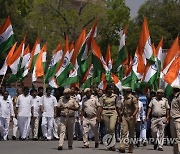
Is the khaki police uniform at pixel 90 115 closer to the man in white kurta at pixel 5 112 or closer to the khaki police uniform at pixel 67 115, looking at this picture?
the khaki police uniform at pixel 67 115

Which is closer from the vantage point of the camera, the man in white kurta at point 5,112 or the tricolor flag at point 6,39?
the man in white kurta at point 5,112

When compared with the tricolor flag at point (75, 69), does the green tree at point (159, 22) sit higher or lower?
higher

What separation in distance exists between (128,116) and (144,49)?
544 cm

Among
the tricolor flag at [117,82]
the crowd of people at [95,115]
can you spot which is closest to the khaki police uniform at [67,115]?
the crowd of people at [95,115]

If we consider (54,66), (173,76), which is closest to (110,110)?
Answer: (173,76)

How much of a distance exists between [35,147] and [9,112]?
362cm

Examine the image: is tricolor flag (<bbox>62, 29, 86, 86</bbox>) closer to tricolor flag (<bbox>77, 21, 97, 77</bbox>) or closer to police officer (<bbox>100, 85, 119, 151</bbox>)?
tricolor flag (<bbox>77, 21, 97, 77</bbox>)

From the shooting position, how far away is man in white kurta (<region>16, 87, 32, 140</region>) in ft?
73.6

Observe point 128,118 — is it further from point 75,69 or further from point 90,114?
point 75,69

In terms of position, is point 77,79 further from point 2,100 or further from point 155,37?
point 155,37

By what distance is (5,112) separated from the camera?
22.1m

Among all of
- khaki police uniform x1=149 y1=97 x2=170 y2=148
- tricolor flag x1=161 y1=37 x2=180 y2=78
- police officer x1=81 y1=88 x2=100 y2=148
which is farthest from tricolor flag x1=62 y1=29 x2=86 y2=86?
khaki police uniform x1=149 y1=97 x2=170 y2=148

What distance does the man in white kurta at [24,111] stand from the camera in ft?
73.6

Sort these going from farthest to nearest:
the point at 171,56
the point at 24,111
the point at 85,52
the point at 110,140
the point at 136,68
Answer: the point at 171,56 → the point at 136,68 → the point at 85,52 → the point at 24,111 → the point at 110,140
